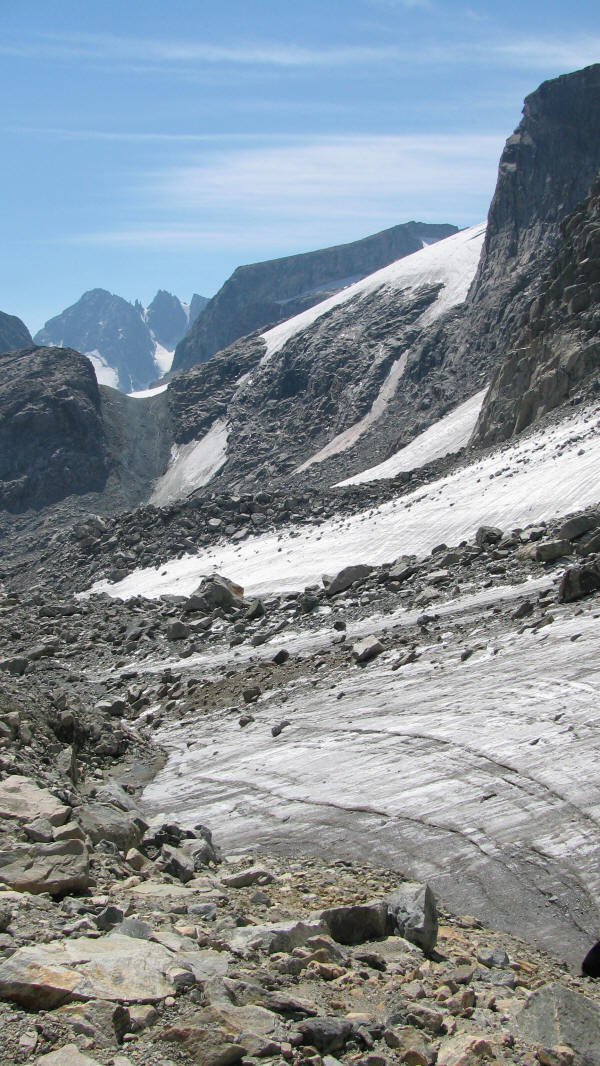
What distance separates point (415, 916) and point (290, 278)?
165 meters

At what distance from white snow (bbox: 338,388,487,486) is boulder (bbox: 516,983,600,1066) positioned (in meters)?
41.4

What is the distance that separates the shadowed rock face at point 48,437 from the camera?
3307 inches

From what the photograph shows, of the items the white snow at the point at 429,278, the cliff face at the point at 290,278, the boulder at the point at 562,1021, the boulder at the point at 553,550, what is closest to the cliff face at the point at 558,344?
the boulder at the point at 553,550

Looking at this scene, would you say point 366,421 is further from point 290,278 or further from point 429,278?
point 290,278

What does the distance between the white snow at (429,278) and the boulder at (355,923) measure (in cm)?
7420

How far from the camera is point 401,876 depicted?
817 cm

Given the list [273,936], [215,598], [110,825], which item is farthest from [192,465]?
[273,936]

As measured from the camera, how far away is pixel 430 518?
24281 mm

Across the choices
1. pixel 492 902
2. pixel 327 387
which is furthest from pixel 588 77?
pixel 492 902

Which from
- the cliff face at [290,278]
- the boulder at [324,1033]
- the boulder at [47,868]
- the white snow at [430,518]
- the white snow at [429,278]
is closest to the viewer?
the boulder at [324,1033]

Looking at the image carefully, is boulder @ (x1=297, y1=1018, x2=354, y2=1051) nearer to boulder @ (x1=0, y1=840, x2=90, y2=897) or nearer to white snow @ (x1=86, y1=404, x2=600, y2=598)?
boulder @ (x1=0, y1=840, x2=90, y2=897)

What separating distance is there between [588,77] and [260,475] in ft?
134

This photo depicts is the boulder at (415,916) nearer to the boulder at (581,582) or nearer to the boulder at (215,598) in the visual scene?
the boulder at (581,582)

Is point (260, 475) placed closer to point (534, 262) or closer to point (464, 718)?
point (534, 262)
